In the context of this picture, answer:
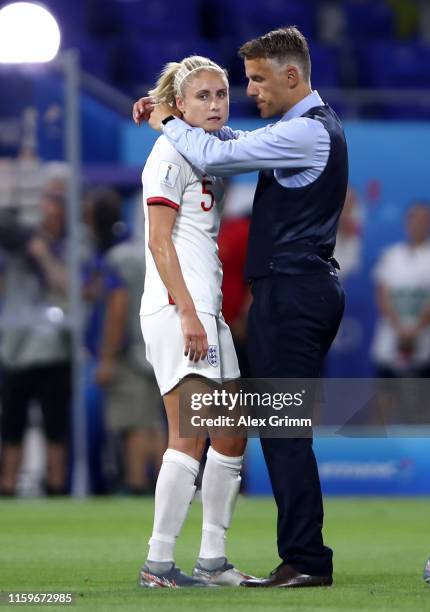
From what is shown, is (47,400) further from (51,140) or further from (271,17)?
(271,17)

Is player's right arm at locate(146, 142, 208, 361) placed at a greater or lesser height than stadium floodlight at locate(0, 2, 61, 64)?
lesser

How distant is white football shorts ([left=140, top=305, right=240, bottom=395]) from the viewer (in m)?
5.81

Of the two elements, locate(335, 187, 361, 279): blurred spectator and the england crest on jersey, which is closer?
the england crest on jersey

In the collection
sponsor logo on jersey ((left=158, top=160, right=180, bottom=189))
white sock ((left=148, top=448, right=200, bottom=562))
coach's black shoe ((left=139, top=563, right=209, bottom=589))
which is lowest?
coach's black shoe ((left=139, top=563, right=209, bottom=589))

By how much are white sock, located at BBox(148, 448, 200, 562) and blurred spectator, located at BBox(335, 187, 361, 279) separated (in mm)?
6916

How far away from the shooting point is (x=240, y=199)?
483 inches

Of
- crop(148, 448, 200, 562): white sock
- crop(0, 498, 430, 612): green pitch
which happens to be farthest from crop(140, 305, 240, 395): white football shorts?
crop(0, 498, 430, 612): green pitch

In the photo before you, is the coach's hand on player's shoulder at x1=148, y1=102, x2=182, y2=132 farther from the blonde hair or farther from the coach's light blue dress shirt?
the coach's light blue dress shirt

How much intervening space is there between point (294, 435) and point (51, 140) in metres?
6.17

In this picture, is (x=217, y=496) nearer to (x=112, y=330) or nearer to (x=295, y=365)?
(x=295, y=365)

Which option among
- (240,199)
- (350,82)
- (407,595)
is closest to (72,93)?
(240,199)

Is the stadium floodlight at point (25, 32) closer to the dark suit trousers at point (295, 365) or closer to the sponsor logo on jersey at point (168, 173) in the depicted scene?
the sponsor logo on jersey at point (168, 173)

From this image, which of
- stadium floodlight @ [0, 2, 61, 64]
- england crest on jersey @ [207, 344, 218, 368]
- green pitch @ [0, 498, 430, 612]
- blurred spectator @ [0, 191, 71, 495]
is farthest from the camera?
stadium floodlight @ [0, 2, 61, 64]

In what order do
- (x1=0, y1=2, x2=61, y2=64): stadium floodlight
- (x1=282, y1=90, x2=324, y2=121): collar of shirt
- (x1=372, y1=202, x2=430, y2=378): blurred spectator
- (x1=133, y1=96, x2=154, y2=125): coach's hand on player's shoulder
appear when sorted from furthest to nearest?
(x1=372, y1=202, x2=430, y2=378): blurred spectator, (x1=0, y1=2, x2=61, y2=64): stadium floodlight, (x1=133, y1=96, x2=154, y2=125): coach's hand on player's shoulder, (x1=282, y1=90, x2=324, y2=121): collar of shirt
